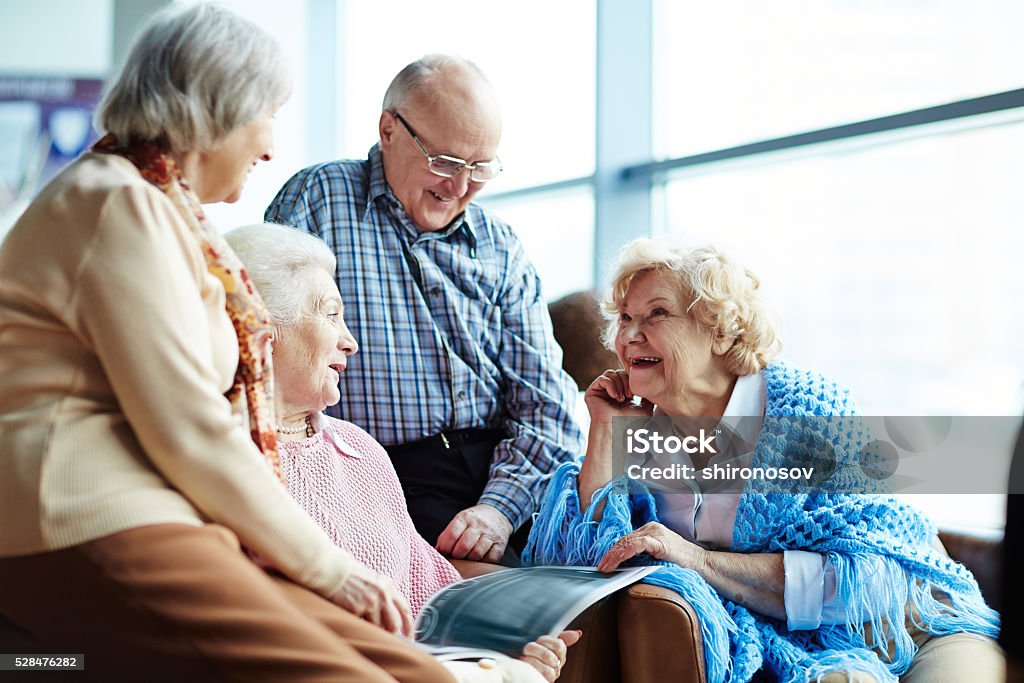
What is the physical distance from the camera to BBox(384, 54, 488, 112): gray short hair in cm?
227

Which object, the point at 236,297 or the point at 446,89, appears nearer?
the point at 236,297

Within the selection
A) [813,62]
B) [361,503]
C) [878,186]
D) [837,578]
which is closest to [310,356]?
[361,503]

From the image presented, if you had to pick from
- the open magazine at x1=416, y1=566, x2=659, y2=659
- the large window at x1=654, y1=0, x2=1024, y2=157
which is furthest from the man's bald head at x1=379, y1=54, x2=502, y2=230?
the large window at x1=654, y1=0, x2=1024, y2=157

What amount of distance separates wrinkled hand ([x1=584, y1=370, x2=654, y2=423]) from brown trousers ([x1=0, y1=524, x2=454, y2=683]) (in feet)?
3.65

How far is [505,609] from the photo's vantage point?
61.4 inches

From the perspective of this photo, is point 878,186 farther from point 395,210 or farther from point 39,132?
point 39,132

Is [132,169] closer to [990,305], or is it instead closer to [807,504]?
[807,504]

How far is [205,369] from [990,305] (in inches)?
98.7

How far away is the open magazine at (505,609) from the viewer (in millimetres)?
1490

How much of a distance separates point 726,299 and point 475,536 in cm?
73

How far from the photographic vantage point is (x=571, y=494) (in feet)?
6.87

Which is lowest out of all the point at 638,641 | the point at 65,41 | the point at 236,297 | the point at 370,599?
the point at 638,641

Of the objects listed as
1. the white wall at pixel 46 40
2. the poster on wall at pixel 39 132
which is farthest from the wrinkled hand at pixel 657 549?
the white wall at pixel 46 40

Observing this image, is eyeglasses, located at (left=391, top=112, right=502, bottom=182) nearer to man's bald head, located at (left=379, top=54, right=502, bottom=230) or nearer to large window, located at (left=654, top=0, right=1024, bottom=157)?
man's bald head, located at (left=379, top=54, right=502, bottom=230)
